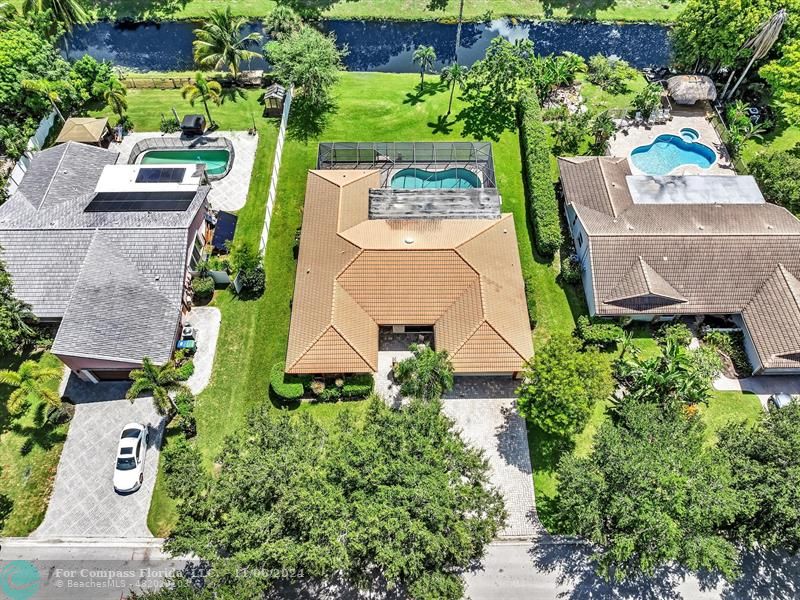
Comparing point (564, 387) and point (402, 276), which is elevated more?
point (402, 276)

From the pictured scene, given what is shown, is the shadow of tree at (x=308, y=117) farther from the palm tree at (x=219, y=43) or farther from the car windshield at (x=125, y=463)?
the car windshield at (x=125, y=463)

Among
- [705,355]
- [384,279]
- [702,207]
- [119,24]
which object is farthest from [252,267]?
[119,24]

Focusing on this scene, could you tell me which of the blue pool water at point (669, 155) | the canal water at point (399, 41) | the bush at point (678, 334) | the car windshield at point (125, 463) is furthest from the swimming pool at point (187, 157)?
the bush at point (678, 334)

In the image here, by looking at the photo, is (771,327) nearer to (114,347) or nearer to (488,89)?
(488,89)

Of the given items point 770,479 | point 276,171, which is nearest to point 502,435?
point 770,479

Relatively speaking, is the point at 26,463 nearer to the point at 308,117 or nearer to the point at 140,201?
the point at 140,201

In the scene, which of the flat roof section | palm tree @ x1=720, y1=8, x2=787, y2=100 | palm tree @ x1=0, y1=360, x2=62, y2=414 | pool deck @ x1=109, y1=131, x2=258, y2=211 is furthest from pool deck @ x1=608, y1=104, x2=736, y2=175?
palm tree @ x1=0, y1=360, x2=62, y2=414
